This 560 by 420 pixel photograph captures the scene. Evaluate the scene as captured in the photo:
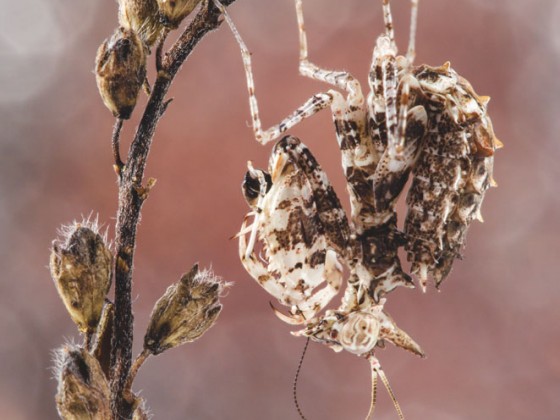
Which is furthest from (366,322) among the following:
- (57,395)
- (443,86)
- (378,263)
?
(57,395)

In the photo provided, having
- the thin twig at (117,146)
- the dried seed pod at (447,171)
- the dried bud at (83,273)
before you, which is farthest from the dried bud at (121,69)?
the dried seed pod at (447,171)

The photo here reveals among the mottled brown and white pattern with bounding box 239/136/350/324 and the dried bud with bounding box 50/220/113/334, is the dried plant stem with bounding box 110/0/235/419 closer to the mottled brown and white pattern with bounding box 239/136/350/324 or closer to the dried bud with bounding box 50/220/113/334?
the dried bud with bounding box 50/220/113/334

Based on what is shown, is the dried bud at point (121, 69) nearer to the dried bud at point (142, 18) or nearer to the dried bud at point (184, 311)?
the dried bud at point (142, 18)

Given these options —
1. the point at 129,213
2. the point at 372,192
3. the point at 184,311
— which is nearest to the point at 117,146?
the point at 129,213

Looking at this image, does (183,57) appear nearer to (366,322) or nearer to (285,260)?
(285,260)

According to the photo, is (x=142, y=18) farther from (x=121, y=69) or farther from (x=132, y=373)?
(x=132, y=373)
